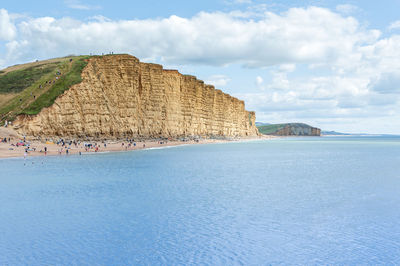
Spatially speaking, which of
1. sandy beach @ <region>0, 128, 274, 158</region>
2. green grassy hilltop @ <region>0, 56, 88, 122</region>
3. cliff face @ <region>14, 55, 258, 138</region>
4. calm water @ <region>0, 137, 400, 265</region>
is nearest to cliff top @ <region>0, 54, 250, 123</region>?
green grassy hilltop @ <region>0, 56, 88, 122</region>

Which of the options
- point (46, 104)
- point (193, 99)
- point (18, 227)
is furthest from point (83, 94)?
point (18, 227)

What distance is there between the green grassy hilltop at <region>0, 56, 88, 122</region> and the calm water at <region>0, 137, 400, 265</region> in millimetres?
36062

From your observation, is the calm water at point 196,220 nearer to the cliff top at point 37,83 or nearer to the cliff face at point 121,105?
the cliff face at point 121,105

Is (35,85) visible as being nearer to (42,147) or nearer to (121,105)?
(121,105)

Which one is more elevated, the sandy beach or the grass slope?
the grass slope

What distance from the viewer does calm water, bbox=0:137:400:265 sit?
11.2 metres

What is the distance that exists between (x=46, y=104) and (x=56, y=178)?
38.0m

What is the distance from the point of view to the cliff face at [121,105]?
60.6 metres

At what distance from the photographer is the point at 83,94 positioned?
209 feet

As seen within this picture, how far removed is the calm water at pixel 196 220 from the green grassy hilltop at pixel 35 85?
3606cm

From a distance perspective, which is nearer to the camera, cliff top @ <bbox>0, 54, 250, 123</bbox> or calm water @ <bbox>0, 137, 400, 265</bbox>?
calm water @ <bbox>0, 137, 400, 265</bbox>

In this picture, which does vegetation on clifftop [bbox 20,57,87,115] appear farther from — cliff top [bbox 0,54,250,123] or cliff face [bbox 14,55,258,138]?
cliff face [bbox 14,55,258,138]

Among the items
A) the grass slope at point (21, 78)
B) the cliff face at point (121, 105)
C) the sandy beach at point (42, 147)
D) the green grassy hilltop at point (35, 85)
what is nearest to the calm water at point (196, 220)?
the sandy beach at point (42, 147)

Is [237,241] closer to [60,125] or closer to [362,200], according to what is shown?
[362,200]
